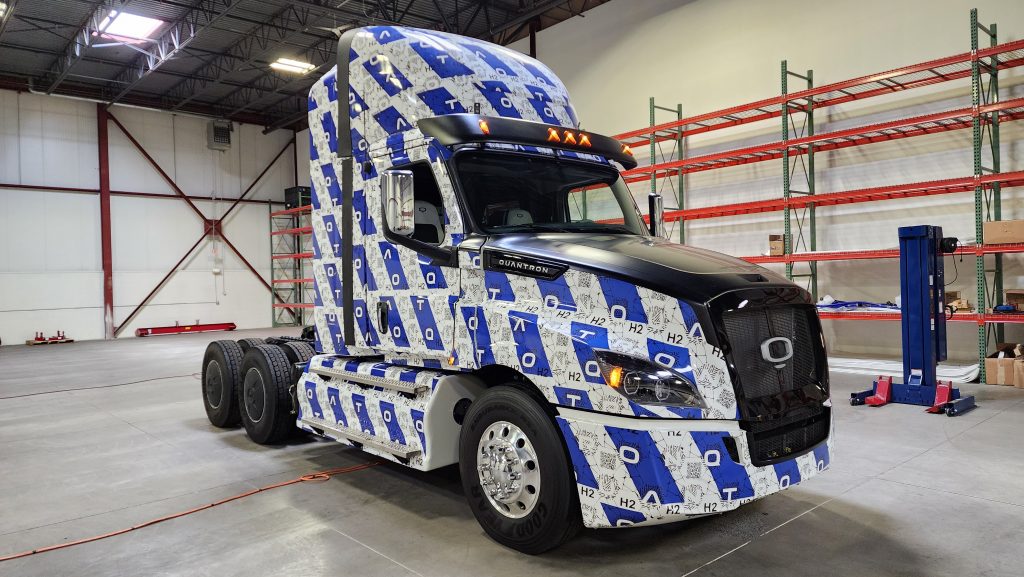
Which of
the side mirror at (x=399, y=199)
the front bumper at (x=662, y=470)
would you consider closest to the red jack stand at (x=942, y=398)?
the front bumper at (x=662, y=470)

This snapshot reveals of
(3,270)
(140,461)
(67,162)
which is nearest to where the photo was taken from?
(140,461)

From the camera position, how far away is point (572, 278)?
3789mm

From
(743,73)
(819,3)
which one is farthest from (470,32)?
(819,3)

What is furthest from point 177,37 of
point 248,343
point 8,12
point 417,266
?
point 417,266

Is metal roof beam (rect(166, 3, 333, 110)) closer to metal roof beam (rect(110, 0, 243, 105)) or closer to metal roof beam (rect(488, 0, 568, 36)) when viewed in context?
metal roof beam (rect(110, 0, 243, 105))

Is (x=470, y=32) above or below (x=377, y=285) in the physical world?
above

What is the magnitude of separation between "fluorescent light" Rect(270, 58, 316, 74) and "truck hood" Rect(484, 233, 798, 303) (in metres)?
17.0

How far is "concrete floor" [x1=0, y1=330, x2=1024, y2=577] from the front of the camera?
3822 millimetres

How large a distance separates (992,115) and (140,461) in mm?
12725

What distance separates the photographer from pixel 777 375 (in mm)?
3766

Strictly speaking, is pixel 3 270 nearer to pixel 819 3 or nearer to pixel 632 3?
pixel 632 3

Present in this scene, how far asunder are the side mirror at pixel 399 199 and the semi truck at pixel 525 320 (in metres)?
0.01

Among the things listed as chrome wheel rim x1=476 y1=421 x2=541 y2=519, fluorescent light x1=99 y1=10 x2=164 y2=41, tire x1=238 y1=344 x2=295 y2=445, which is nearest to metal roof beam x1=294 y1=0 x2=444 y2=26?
fluorescent light x1=99 y1=10 x2=164 y2=41

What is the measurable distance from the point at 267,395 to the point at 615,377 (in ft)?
14.6
